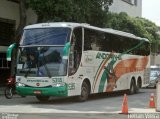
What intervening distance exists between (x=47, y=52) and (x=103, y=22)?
14012 mm

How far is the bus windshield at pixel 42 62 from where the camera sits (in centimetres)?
2009

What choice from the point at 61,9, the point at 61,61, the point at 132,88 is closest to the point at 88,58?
the point at 61,61

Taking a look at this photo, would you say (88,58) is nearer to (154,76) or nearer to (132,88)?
(132,88)

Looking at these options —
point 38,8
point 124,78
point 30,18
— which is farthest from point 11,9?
point 124,78

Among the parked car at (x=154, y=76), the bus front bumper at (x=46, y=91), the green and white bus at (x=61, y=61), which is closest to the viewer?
the bus front bumper at (x=46, y=91)

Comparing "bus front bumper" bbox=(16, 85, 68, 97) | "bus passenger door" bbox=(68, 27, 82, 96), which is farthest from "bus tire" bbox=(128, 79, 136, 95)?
"bus front bumper" bbox=(16, 85, 68, 97)

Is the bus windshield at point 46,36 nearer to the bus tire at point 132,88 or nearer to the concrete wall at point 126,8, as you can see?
the bus tire at point 132,88

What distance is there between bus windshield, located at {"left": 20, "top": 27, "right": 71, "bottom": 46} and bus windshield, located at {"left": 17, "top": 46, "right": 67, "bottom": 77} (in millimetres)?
283

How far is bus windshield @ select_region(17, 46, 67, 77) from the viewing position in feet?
65.9

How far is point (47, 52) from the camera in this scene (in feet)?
67.1

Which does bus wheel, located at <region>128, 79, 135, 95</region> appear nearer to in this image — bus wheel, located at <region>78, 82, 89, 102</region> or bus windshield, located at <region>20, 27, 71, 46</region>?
bus wheel, located at <region>78, 82, 89, 102</region>

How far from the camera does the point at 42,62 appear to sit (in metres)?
20.3

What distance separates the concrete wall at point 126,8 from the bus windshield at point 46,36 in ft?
95.9

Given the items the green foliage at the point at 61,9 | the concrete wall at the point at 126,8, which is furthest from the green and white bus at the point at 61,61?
the concrete wall at the point at 126,8
